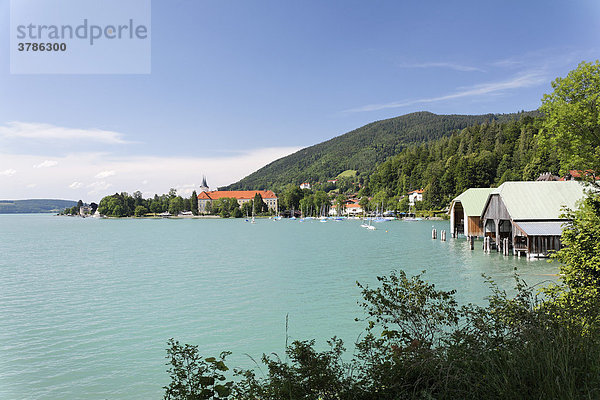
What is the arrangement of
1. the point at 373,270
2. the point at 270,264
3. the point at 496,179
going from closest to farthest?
1. the point at 373,270
2. the point at 270,264
3. the point at 496,179

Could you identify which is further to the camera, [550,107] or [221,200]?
[221,200]

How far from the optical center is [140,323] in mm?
14156

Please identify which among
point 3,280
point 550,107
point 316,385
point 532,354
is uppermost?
point 550,107

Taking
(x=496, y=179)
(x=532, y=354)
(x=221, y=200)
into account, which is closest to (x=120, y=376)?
(x=532, y=354)

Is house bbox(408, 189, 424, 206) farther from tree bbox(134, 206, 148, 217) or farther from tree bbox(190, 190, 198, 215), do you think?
tree bbox(134, 206, 148, 217)

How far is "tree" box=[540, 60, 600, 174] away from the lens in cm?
1595

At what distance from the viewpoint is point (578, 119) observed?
16.1 meters

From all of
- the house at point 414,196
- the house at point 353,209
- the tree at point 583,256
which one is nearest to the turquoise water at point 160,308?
the tree at point 583,256

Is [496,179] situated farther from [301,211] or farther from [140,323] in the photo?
[140,323]

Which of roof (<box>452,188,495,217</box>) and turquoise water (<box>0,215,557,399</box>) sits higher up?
roof (<box>452,188,495,217</box>)

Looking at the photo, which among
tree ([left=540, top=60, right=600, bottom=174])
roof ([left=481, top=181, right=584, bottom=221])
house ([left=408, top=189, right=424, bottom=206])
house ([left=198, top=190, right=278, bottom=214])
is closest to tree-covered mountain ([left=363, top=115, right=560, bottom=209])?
house ([left=408, top=189, right=424, bottom=206])

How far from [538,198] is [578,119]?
1546cm

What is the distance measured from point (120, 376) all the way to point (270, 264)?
19.7 metres

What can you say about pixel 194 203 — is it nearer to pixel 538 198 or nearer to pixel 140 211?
pixel 140 211
